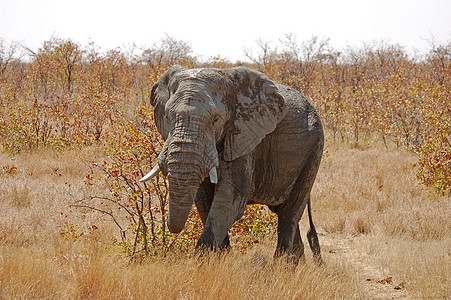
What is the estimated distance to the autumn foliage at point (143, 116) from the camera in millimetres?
6016

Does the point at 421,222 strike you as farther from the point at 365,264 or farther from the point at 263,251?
the point at 263,251

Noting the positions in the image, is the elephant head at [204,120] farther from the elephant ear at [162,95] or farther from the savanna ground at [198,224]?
the savanna ground at [198,224]

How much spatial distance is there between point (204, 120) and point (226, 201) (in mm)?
794

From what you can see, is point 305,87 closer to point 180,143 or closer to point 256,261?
point 256,261

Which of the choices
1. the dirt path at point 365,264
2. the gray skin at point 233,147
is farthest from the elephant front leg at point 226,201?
the dirt path at point 365,264

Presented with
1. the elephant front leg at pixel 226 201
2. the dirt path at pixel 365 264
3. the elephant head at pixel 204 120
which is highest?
the elephant head at pixel 204 120

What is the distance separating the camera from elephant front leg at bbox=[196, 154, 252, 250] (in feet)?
14.4

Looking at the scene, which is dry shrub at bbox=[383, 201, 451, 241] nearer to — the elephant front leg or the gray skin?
the gray skin

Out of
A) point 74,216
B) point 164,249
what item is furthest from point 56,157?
point 164,249

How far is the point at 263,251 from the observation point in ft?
21.3

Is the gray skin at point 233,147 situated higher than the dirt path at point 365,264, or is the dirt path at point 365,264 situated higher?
the gray skin at point 233,147

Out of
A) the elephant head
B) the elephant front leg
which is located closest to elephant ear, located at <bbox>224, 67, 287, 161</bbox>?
the elephant head

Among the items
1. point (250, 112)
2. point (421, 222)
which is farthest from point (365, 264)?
point (250, 112)

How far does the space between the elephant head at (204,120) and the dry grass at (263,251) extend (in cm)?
58
